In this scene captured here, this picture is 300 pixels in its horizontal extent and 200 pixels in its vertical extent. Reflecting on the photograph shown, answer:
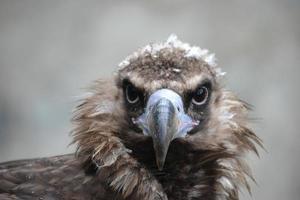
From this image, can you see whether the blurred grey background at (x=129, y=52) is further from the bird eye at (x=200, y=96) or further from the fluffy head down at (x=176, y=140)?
the bird eye at (x=200, y=96)

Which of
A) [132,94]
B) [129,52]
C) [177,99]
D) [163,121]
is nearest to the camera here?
[163,121]

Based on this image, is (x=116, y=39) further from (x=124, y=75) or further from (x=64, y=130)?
(x=124, y=75)

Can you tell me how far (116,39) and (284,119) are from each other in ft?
4.69

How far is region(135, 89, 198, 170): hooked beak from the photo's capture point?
3.44m

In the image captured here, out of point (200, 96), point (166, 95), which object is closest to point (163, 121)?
point (166, 95)

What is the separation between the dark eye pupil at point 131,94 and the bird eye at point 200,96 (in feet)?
0.82

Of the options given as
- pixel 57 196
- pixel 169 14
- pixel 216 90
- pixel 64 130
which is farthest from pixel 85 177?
pixel 169 14

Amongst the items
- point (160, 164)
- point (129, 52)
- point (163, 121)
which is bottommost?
point (160, 164)

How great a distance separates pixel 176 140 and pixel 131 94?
28 centimetres

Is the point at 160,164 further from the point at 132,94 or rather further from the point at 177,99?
the point at 132,94

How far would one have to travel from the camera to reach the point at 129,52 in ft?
21.7

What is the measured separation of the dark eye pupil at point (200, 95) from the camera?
3.77 m

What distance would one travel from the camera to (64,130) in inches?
257

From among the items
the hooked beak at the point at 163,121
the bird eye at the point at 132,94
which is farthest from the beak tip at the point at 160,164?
the bird eye at the point at 132,94
